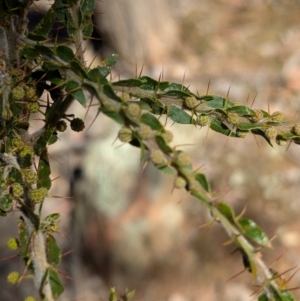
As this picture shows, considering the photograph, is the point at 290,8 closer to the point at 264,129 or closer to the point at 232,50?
the point at 232,50

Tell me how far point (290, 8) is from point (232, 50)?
70 cm

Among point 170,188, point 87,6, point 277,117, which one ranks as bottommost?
point 277,117

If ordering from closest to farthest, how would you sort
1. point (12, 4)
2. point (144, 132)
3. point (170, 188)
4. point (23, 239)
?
point (144, 132) → point (12, 4) → point (23, 239) → point (170, 188)

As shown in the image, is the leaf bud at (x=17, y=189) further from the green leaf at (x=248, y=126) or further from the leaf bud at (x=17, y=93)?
the green leaf at (x=248, y=126)

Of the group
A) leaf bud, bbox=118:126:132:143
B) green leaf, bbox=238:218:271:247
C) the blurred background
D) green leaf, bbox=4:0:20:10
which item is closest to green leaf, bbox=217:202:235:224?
green leaf, bbox=238:218:271:247

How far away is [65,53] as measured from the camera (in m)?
0.66

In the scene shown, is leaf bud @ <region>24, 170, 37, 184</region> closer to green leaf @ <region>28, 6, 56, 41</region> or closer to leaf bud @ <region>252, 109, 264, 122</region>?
green leaf @ <region>28, 6, 56, 41</region>

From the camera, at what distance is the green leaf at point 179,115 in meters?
0.72

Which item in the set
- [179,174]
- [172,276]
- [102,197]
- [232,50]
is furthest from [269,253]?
[179,174]

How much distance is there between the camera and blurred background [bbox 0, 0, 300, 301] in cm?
254

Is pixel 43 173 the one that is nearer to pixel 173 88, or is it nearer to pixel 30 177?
pixel 30 177

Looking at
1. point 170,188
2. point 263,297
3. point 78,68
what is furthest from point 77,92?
point 170,188

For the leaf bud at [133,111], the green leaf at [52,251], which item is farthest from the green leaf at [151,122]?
the green leaf at [52,251]

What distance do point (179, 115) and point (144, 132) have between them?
164 mm
